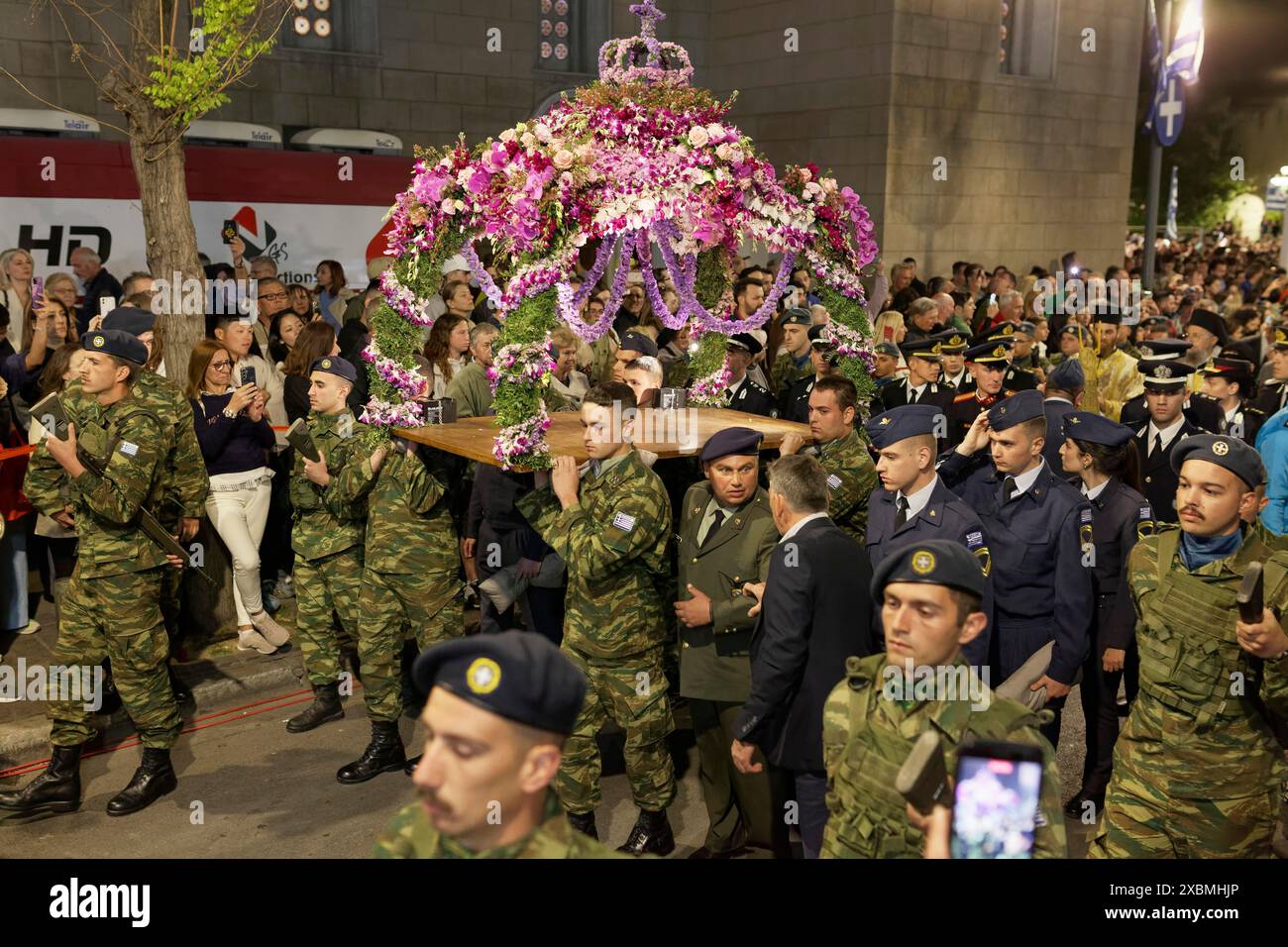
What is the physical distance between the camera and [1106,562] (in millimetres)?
6098

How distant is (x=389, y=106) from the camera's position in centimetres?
2103

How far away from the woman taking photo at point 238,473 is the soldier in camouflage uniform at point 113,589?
5.19ft

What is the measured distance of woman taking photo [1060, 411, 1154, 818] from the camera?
19.6 feet

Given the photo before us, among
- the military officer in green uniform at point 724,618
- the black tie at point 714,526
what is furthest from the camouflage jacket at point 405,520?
the black tie at point 714,526

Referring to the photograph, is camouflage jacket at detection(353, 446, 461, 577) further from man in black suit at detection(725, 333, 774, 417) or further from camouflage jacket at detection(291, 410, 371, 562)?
man in black suit at detection(725, 333, 774, 417)

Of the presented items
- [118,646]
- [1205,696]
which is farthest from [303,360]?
[1205,696]

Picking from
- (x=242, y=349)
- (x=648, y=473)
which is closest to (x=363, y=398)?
(x=242, y=349)

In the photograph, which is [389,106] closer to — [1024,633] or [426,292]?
[426,292]

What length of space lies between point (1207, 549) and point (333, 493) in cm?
469

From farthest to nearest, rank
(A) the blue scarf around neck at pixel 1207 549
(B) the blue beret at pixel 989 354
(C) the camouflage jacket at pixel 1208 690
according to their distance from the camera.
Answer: (B) the blue beret at pixel 989 354 < (A) the blue scarf around neck at pixel 1207 549 < (C) the camouflage jacket at pixel 1208 690

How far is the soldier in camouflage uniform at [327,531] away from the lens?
7031mm

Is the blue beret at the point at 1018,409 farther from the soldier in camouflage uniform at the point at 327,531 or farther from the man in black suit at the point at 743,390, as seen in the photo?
the man in black suit at the point at 743,390
